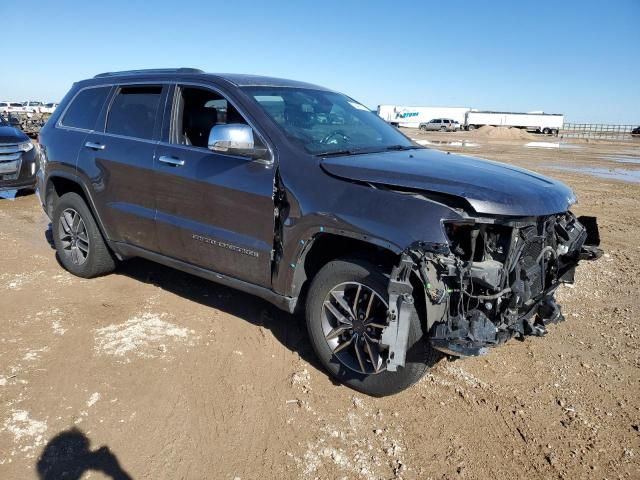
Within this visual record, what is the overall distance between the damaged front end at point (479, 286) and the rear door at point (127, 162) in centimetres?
241

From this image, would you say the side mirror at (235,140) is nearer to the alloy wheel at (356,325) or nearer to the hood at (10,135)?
the alloy wheel at (356,325)

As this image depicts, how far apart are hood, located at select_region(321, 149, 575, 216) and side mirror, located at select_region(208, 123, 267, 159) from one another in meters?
0.53

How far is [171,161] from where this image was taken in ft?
13.1

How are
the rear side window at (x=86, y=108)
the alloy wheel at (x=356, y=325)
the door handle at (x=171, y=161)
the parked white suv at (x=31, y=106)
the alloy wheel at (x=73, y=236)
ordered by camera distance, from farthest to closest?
the parked white suv at (x=31, y=106)
the alloy wheel at (x=73, y=236)
the rear side window at (x=86, y=108)
the door handle at (x=171, y=161)
the alloy wheel at (x=356, y=325)

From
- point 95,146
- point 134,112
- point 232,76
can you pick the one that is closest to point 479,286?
point 232,76

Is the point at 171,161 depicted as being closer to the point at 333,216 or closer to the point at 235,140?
the point at 235,140

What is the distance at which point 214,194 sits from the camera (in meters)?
3.73

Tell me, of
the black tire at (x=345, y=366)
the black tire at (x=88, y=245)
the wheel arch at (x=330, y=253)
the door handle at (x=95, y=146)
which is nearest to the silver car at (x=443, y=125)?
the black tire at (x=88, y=245)

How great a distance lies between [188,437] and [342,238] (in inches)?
59.4

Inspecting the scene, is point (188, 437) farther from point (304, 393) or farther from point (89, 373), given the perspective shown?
point (89, 373)

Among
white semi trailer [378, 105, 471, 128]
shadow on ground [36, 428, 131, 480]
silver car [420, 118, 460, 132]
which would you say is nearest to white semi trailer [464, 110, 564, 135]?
white semi trailer [378, 105, 471, 128]

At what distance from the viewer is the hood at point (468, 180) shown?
2.84 m

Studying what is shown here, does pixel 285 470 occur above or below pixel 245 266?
below

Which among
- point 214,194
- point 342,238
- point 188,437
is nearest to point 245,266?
point 214,194
